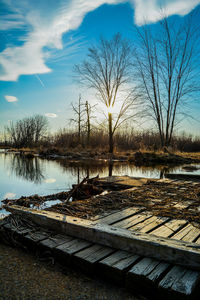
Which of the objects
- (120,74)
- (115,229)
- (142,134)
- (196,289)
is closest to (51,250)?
(115,229)

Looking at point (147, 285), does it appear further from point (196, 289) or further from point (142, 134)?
point (142, 134)

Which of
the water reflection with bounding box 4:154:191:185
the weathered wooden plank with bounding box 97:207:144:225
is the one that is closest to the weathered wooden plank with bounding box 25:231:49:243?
the weathered wooden plank with bounding box 97:207:144:225

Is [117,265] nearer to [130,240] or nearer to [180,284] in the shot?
[130,240]

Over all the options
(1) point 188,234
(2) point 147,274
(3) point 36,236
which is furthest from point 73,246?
(1) point 188,234

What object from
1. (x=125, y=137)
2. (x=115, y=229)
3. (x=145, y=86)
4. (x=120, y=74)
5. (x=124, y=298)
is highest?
(x=120, y=74)

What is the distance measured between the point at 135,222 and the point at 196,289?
4.09 ft

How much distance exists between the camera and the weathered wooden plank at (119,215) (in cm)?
304

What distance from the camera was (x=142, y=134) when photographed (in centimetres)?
4088

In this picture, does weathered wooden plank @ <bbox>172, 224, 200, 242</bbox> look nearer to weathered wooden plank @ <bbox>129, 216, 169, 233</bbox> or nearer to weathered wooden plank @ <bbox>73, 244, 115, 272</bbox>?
weathered wooden plank @ <bbox>129, 216, 169, 233</bbox>

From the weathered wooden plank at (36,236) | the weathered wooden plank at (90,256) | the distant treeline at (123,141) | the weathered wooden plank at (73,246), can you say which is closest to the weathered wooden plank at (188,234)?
the weathered wooden plank at (90,256)

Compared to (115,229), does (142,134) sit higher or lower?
higher

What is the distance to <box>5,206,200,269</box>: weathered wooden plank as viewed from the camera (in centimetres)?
196

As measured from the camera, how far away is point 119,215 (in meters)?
3.29

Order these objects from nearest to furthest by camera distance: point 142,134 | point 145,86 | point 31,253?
point 31,253 < point 145,86 < point 142,134
